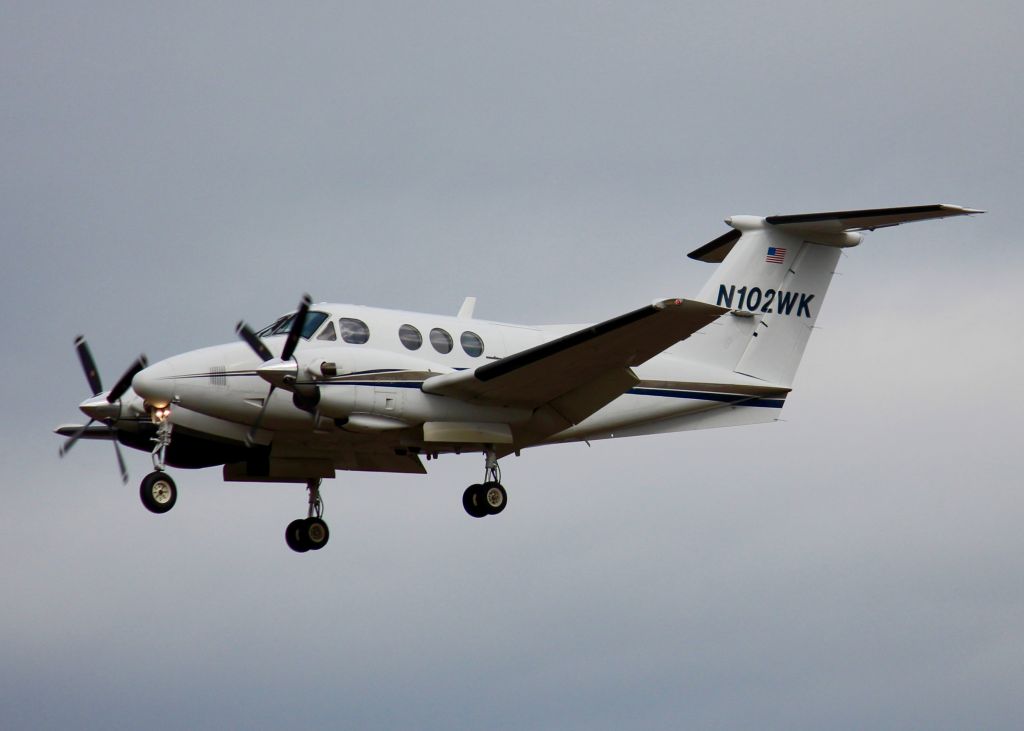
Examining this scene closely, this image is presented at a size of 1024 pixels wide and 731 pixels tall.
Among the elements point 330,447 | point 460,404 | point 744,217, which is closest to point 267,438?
point 330,447

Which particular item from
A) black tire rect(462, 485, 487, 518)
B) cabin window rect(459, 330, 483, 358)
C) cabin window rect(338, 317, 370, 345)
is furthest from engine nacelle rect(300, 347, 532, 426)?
black tire rect(462, 485, 487, 518)

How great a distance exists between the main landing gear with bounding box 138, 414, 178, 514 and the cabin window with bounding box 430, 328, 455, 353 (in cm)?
433

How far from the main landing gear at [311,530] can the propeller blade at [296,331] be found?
3.84m

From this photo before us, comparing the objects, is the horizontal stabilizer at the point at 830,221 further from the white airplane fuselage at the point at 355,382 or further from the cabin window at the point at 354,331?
the cabin window at the point at 354,331

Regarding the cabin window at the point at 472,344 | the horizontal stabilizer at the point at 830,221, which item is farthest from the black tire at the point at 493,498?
the horizontal stabilizer at the point at 830,221

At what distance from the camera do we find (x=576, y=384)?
84.2 feet

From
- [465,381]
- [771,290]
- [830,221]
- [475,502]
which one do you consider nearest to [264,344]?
[465,381]

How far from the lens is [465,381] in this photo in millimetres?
24781

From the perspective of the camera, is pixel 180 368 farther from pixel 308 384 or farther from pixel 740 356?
pixel 740 356

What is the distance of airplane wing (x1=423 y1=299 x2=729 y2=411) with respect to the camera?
918 inches

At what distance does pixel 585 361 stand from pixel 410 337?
9.21 feet

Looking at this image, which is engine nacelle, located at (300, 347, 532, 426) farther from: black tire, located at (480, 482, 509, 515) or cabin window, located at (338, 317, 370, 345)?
black tire, located at (480, 482, 509, 515)

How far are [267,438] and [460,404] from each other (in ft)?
10.5

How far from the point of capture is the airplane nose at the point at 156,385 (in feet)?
78.9
